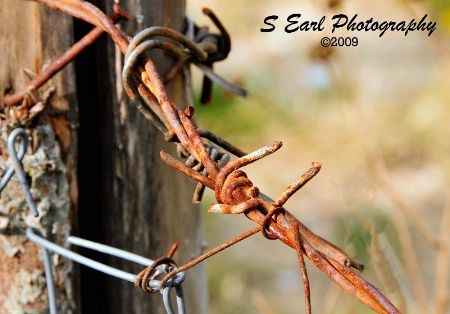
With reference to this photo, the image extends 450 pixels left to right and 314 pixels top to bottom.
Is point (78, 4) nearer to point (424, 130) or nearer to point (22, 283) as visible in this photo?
point (22, 283)

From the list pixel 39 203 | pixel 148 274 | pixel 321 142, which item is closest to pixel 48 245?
pixel 39 203

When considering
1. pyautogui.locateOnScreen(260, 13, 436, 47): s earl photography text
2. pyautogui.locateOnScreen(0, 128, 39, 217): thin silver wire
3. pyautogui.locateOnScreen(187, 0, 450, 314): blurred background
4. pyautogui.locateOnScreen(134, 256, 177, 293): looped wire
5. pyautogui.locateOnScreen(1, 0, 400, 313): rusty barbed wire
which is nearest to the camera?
pyautogui.locateOnScreen(1, 0, 400, 313): rusty barbed wire

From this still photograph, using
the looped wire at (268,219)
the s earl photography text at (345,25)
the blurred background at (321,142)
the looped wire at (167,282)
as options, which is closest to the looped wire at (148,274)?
the looped wire at (167,282)

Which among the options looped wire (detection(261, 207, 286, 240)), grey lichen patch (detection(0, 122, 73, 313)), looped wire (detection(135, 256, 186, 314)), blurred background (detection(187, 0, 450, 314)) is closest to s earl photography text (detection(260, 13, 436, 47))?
blurred background (detection(187, 0, 450, 314))

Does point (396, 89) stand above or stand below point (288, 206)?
above

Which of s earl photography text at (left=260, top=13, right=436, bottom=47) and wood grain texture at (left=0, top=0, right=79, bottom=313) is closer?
wood grain texture at (left=0, top=0, right=79, bottom=313)

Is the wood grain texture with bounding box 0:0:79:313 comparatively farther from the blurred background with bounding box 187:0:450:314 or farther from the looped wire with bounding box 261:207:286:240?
the blurred background with bounding box 187:0:450:314

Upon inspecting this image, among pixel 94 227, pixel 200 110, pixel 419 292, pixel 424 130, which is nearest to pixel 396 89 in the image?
pixel 424 130

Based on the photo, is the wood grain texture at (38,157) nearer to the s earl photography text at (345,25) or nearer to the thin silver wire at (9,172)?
the thin silver wire at (9,172)
